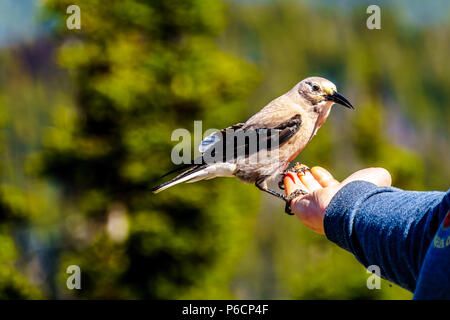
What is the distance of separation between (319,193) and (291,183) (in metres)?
0.67

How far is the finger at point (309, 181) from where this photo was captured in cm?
322

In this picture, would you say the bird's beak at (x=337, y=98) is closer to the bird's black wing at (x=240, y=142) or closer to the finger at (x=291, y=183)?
the bird's black wing at (x=240, y=142)

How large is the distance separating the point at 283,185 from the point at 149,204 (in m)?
7.10

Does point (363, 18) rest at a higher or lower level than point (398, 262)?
higher

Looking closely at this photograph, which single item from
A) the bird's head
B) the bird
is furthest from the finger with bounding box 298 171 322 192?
the bird's head

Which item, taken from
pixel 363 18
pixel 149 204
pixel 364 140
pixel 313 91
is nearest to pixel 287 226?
pixel 364 140

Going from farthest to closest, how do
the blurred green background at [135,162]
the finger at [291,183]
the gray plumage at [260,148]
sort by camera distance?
the blurred green background at [135,162], the gray plumage at [260,148], the finger at [291,183]

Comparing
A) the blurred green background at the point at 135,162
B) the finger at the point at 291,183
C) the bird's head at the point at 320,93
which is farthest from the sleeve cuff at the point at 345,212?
the blurred green background at the point at 135,162

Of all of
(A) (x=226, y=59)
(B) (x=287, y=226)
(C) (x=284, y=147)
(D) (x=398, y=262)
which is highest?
(A) (x=226, y=59)

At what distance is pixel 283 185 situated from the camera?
364cm

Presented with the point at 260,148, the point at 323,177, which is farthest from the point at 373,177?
the point at 260,148

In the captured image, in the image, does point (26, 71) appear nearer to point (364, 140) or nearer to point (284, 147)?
point (364, 140)

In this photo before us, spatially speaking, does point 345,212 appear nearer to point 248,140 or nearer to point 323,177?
point 323,177

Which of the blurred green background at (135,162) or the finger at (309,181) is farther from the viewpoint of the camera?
Answer: the blurred green background at (135,162)
